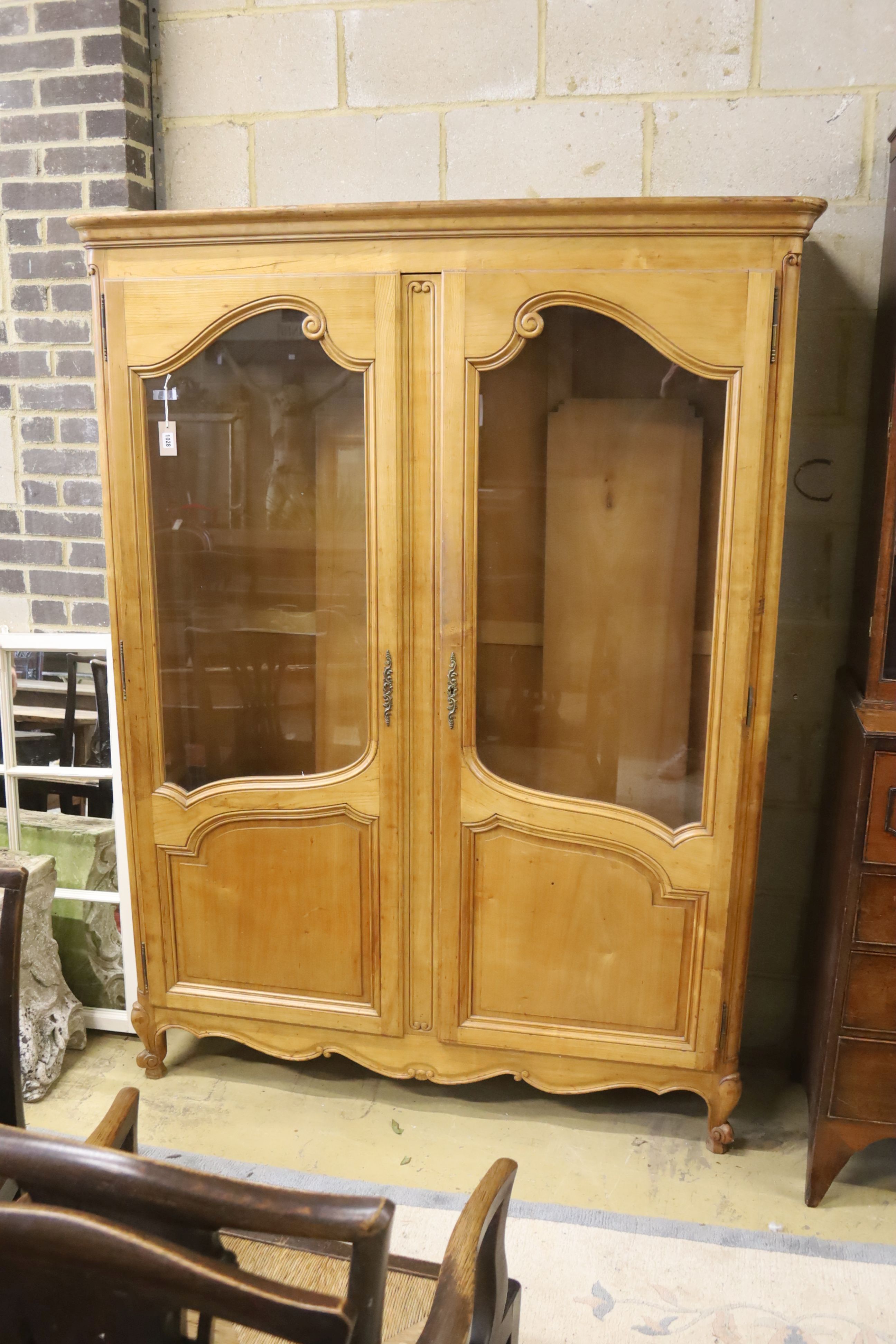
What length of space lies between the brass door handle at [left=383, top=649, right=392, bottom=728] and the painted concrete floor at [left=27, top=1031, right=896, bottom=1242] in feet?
2.89

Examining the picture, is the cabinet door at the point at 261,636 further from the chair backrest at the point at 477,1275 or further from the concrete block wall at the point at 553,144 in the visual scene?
the chair backrest at the point at 477,1275

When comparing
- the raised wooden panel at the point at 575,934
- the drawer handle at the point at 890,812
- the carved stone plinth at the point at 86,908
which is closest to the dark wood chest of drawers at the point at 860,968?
the drawer handle at the point at 890,812

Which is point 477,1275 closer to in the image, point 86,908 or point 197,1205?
point 197,1205

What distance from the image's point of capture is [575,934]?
2057 mm

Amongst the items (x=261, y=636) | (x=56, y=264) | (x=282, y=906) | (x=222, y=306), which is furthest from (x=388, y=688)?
(x=56, y=264)

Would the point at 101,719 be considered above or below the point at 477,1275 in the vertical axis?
above

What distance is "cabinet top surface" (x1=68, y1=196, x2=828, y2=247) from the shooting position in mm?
1745

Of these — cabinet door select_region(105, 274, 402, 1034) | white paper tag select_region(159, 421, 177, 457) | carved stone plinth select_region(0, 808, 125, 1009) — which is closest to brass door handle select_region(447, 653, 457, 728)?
cabinet door select_region(105, 274, 402, 1034)

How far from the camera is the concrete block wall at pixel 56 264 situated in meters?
2.24

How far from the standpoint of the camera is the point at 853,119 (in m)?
2.07

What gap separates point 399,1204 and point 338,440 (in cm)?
146

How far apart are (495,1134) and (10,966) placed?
1226 mm

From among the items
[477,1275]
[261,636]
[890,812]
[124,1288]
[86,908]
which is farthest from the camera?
[86,908]

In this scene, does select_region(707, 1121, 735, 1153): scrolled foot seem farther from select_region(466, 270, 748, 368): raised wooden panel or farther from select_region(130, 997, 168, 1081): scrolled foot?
select_region(466, 270, 748, 368): raised wooden panel
